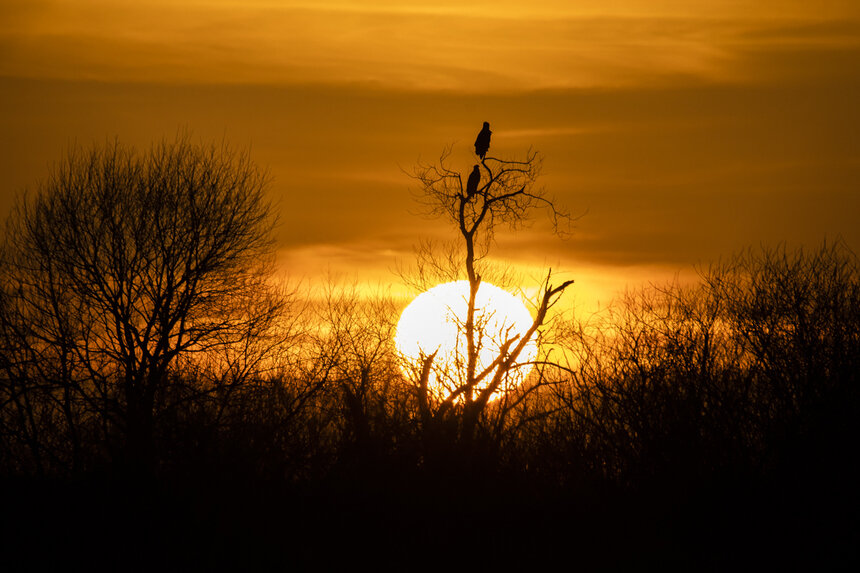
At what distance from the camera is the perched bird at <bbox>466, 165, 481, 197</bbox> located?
20.9m

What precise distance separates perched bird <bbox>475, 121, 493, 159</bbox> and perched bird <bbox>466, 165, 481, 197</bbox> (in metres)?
0.36

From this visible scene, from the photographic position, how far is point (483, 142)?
67.4 feet

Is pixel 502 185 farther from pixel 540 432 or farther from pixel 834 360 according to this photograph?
pixel 834 360

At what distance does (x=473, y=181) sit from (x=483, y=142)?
878 mm

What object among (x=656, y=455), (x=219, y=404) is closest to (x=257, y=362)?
(x=219, y=404)

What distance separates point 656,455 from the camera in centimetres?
2170

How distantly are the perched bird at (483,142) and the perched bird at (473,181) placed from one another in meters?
0.36

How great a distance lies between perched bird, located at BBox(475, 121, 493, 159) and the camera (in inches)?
808

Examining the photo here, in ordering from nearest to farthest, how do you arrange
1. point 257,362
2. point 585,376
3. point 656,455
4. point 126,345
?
point 656,455 → point 585,376 → point 126,345 → point 257,362

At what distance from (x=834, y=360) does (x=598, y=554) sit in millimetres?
7480

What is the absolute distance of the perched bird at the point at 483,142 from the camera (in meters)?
20.5

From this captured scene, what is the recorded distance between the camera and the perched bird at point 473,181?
20.9 metres

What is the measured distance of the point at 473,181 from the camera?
20.9 metres

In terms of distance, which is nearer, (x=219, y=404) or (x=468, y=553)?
(x=468, y=553)
